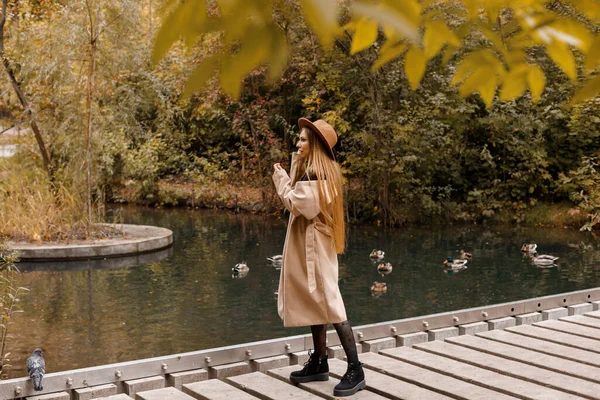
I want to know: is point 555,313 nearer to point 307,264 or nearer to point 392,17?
point 307,264

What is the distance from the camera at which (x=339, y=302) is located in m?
4.66

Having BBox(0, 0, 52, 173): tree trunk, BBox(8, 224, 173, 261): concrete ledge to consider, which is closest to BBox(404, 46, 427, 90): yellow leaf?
BBox(8, 224, 173, 261): concrete ledge

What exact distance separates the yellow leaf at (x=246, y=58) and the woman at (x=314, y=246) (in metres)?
2.83

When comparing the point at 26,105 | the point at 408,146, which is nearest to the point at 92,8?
the point at 26,105

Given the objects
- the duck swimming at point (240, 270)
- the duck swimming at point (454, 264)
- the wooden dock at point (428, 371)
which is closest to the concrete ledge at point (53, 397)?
the wooden dock at point (428, 371)

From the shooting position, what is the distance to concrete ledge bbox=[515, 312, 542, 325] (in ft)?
21.2

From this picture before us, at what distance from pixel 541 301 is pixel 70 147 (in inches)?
451

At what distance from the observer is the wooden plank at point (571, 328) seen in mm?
5934

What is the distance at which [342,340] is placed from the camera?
4551 mm

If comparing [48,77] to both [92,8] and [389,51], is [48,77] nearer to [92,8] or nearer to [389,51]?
[92,8]

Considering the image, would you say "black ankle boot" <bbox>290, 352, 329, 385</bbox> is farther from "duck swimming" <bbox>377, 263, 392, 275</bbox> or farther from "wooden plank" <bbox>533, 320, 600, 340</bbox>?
"duck swimming" <bbox>377, 263, 392, 275</bbox>

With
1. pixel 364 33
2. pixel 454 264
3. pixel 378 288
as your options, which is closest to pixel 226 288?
pixel 378 288

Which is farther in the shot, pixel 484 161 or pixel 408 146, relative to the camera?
pixel 484 161

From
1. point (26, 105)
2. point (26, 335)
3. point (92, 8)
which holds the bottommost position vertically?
point (26, 335)
